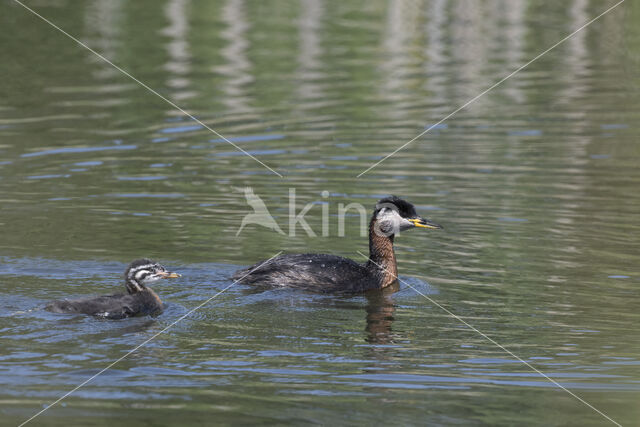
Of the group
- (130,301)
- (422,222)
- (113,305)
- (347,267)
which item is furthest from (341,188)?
(113,305)

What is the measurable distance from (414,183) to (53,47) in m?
16.1

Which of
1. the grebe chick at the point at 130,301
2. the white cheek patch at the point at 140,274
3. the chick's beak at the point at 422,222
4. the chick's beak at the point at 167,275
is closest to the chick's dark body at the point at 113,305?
the grebe chick at the point at 130,301

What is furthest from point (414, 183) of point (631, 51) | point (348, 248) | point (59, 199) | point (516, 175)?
point (631, 51)

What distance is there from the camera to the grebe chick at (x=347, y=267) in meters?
11.1

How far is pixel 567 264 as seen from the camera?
11781mm

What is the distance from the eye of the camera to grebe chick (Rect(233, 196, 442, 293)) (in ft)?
36.4

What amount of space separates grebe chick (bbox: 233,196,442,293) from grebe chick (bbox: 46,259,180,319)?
47.4 inches

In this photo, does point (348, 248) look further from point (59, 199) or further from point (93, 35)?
point (93, 35)

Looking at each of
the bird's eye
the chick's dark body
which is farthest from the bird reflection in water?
the bird's eye

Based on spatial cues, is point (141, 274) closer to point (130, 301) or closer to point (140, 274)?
point (140, 274)

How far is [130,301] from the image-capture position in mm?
9758

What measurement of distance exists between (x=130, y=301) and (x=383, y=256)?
3.12 meters

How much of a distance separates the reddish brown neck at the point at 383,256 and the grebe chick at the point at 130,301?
7.94 ft

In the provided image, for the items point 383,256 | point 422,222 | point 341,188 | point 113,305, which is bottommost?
point 113,305
